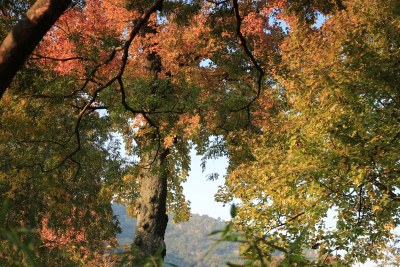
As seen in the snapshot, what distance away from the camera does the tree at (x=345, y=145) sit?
1201 centimetres

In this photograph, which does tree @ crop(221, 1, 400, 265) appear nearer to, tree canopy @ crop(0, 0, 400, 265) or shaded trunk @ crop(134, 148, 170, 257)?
tree canopy @ crop(0, 0, 400, 265)

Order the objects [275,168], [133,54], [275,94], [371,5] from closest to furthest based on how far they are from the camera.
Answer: [371,5] < [275,168] < [133,54] < [275,94]

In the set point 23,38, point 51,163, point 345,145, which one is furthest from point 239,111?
point 23,38

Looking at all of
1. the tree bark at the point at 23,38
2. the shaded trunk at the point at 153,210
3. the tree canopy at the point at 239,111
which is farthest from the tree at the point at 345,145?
the tree bark at the point at 23,38

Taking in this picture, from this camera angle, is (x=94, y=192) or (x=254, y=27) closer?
(x=254, y=27)

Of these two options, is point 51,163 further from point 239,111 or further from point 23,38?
point 23,38

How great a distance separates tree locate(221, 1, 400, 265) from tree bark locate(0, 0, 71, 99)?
902 centimetres

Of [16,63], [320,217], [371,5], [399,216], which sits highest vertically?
[371,5]

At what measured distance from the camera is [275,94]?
18438mm

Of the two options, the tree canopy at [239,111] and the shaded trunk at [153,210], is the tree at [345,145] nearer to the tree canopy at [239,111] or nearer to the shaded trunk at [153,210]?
the tree canopy at [239,111]

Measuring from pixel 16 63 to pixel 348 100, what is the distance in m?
10.9

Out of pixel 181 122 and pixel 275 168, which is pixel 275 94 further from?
pixel 181 122

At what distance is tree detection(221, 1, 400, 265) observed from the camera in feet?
39.4

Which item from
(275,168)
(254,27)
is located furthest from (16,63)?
(254,27)
